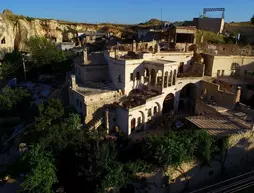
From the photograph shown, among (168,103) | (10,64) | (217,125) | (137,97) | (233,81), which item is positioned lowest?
(217,125)

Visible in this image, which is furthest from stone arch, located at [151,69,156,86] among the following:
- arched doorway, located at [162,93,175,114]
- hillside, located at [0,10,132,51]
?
hillside, located at [0,10,132,51]

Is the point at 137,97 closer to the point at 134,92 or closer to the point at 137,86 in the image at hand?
the point at 134,92

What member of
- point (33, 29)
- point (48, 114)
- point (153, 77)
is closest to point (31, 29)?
point (33, 29)

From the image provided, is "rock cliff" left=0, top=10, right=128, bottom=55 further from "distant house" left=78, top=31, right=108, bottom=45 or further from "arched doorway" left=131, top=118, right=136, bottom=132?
"arched doorway" left=131, top=118, right=136, bottom=132

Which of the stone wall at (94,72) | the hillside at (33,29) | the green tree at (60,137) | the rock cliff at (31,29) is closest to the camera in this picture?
the green tree at (60,137)

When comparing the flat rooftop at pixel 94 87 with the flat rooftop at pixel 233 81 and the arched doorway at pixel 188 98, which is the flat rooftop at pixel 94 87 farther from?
the flat rooftop at pixel 233 81

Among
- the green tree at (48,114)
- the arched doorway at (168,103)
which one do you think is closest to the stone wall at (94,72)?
the green tree at (48,114)
